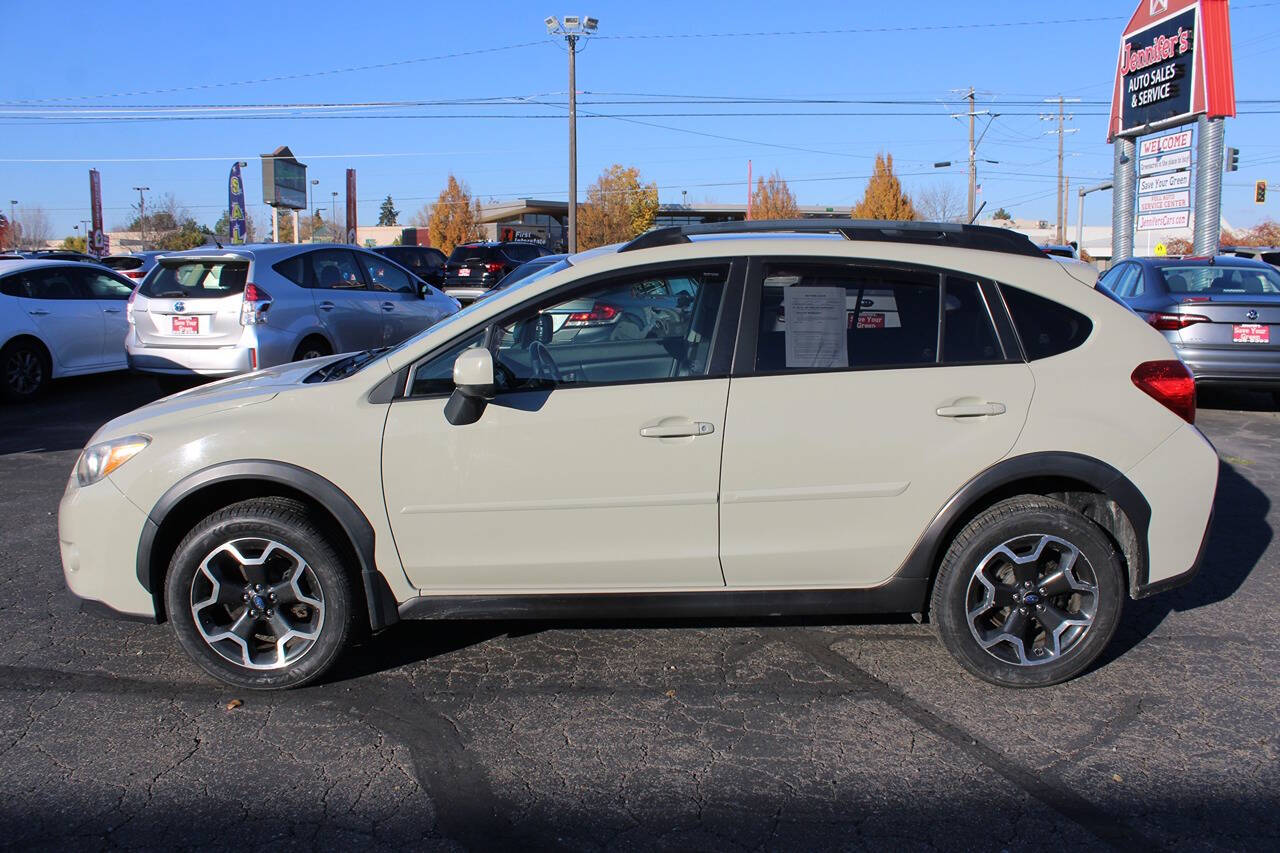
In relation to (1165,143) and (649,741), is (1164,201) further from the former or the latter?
(649,741)

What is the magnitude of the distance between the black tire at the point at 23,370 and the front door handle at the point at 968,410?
10505 mm

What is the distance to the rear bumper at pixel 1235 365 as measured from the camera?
9.59 metres

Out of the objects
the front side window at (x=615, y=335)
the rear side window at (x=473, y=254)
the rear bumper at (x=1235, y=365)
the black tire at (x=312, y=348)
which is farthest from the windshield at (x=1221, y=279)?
the rear side window at (x=473, y=254)

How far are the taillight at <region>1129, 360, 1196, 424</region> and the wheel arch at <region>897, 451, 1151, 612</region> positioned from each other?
0.36 m

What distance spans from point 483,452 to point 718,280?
116 cm

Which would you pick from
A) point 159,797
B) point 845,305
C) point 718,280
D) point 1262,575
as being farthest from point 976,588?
point 159,797

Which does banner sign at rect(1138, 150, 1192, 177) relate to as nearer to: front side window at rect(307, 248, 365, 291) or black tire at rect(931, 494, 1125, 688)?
front side window at rect(307, 248, 365, 291)

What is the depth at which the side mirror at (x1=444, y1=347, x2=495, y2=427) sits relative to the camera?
146 inches

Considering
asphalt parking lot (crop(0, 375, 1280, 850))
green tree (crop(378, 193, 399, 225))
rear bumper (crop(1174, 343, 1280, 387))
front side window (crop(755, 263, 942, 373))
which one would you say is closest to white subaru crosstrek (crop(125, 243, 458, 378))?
asphalt parking lot (crop(0, 375, 1280, 850))

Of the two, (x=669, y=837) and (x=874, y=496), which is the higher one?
(x=874, y=496)

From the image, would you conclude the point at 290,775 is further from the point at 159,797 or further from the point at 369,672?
the point at 369,672

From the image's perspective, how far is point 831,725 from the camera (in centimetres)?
375

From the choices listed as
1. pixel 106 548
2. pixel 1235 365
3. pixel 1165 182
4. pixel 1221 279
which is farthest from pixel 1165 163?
pixel 106 548

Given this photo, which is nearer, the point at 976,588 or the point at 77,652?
the point at 976,588
